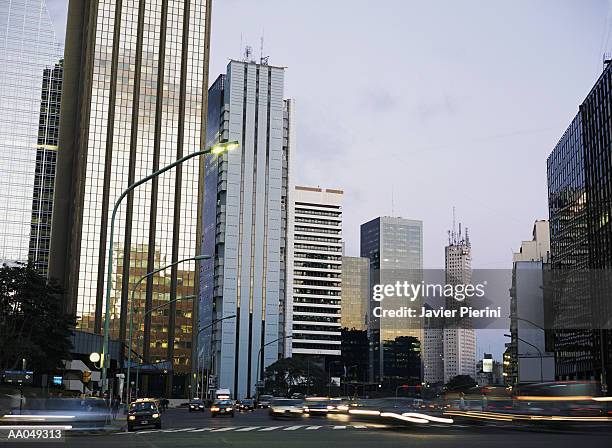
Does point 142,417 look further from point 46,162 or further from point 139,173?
point 46,162

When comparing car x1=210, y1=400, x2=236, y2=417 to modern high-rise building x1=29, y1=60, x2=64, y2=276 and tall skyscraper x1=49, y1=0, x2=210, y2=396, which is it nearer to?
tall skyscraper x1=49, y1=0, x2=210, y2=396

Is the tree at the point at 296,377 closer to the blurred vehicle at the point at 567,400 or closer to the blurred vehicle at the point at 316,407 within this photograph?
the blurred vehicle at the point at 316,407

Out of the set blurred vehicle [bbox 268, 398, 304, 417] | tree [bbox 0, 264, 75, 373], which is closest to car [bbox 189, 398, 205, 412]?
tree [bbox 0, 264, 75, 373]

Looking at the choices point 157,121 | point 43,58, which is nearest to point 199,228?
point 157,121

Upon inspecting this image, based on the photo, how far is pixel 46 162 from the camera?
6147 inches

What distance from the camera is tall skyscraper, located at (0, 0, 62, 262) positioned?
5940 inches

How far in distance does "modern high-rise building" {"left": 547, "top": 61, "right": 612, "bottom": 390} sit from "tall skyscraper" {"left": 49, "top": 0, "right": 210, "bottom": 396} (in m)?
67.6

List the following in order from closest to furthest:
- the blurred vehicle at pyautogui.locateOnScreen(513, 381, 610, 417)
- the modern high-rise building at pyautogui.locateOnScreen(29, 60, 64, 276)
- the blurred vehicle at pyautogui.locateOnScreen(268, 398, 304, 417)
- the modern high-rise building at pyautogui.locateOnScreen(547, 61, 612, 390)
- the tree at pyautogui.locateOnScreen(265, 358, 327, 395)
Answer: the blurred vehicle at pyautogui.locateOnScreen(513, 381, 610, 417), the blurred vehicle at pyautogui.locateOnScreen(268, 398, 304, 417), the modern high-rise building at pyautogui.locateOnScreen(547, 61, 612, 390), the tree at pyautogui.locateOnScreen(265, 358, 327, 395), the modern high-rise building at pyautogui.locateOnScreen(29, 60, 64, 276)

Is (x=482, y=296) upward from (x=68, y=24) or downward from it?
downward

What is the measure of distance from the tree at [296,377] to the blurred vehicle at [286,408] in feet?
314

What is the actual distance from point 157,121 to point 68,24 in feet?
96.0

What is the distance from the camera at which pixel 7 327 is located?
68.8m

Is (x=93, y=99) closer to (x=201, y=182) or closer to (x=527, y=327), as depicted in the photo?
(x=201, y=182)

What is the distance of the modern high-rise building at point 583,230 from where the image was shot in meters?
84.6
